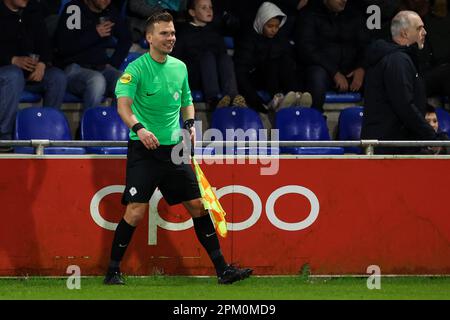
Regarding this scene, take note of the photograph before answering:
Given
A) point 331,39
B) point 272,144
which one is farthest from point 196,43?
point 272,144

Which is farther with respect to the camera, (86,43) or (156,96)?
(86,43)

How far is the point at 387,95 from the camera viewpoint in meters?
9.55

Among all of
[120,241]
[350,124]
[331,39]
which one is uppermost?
[331,39]

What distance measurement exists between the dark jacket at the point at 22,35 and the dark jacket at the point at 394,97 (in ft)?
11.6

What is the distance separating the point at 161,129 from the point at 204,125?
334 centimetres

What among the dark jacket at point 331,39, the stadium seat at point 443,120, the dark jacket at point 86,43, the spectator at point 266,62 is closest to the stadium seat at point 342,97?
the dark jacket at point 331,39

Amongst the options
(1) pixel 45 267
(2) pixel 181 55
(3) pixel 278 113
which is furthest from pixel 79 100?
(1) pixel 45 267

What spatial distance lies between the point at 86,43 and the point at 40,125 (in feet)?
4.19

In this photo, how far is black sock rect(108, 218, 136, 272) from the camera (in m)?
8.69

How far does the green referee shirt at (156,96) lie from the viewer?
8.59 metres

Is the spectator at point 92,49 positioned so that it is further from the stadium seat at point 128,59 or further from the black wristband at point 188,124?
the black wristband at point 188,124

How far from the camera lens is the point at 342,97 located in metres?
12.4

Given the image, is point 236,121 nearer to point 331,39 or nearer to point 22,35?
point 331,39

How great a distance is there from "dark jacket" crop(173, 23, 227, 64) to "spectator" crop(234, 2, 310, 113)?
0.93ft
